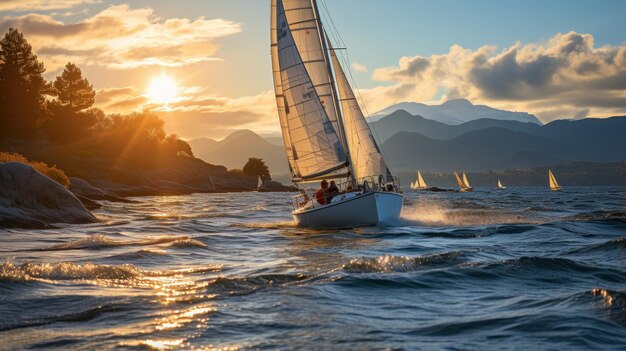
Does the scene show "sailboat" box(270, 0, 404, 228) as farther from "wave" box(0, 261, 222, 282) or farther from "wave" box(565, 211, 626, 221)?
"wave" box(0, 261, 222, 282)

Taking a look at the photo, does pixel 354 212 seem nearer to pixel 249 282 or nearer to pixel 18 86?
pixel 249 282

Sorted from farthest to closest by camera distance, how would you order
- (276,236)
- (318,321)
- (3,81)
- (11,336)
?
(3,81) < (276,236) < (318,321) < (11,336)

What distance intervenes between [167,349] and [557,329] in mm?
5387

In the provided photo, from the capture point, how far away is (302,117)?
32.2 meters

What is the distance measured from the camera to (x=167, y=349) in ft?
27.6

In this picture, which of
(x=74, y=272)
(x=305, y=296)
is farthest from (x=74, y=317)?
(x=74, y=272)

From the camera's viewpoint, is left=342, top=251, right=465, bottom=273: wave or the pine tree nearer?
left=342, top=251, right=465, bottom=273: wave

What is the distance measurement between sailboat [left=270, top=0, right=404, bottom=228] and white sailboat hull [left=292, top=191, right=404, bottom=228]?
65 mm

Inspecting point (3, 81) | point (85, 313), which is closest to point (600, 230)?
point (85, 313)

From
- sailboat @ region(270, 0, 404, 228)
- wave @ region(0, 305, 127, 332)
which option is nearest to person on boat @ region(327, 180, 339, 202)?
sailboat @ region(270, 0, 404, 228)

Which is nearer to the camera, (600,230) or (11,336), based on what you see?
(11,336)

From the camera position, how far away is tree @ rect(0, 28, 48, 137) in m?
102

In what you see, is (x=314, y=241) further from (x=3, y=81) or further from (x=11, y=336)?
(x=3, y=81)

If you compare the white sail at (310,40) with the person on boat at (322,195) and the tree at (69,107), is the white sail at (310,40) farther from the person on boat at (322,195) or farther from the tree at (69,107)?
the tree at (69,107)
